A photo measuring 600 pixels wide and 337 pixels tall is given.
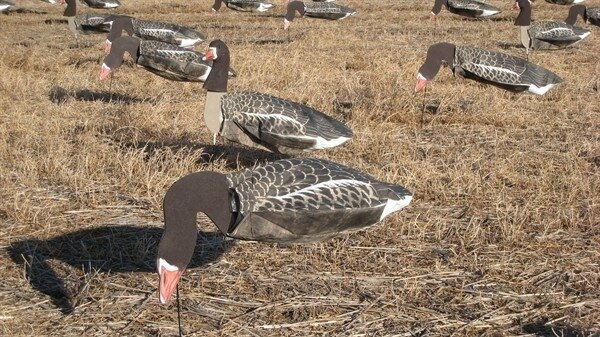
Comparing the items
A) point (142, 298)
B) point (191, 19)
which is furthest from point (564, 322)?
point (191, 19)

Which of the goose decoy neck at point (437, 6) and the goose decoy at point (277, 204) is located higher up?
the goose decoy at point (277, 204)

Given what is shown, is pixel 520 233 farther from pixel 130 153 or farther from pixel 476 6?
pixel 476 6

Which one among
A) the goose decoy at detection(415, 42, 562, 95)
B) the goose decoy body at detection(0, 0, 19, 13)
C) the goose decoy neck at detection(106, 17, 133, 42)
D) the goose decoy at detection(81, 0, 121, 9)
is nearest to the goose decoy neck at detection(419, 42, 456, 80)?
the goose decoy at detection(415, 42, 562, 95)

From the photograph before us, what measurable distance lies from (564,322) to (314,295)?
141 centimetres

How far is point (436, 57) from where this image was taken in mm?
8750

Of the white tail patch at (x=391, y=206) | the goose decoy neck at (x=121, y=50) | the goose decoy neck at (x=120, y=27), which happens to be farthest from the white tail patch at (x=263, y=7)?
the white tail patch at (x=391, y=206)

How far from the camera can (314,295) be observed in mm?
4531

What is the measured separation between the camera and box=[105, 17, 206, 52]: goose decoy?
13.0 metres

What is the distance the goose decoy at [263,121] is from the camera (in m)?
6.39

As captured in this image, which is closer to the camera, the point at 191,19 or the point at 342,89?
the point at 342,89

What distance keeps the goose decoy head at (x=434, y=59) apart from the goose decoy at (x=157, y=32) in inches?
215

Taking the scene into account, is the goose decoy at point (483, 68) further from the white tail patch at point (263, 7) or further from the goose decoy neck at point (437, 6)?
the white tail patch at point (263, 7)

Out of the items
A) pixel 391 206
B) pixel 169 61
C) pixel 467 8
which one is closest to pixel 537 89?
pixel 169 61

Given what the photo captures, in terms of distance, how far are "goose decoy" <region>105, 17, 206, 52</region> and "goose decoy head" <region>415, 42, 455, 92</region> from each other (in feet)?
17.9
